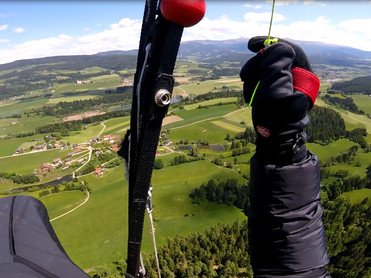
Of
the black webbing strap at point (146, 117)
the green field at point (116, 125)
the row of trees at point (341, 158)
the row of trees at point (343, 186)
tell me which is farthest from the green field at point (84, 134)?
the black webbing strap at point (146, 117)

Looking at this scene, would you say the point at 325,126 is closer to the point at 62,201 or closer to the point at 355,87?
the point at 62,201

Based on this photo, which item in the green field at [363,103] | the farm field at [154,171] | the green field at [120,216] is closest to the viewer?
the green field at [120,216]

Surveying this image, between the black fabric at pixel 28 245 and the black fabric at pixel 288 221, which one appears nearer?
the black fabric at pixel 288 221

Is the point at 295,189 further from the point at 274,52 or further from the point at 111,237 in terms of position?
the point at 111,237

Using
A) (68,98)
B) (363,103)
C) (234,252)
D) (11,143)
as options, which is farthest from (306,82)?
(68,98)

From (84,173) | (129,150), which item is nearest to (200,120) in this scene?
(84,173)

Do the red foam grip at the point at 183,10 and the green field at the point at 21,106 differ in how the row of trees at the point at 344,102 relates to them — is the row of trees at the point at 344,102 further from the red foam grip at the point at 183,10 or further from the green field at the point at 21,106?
the green field at the point at 21,106
